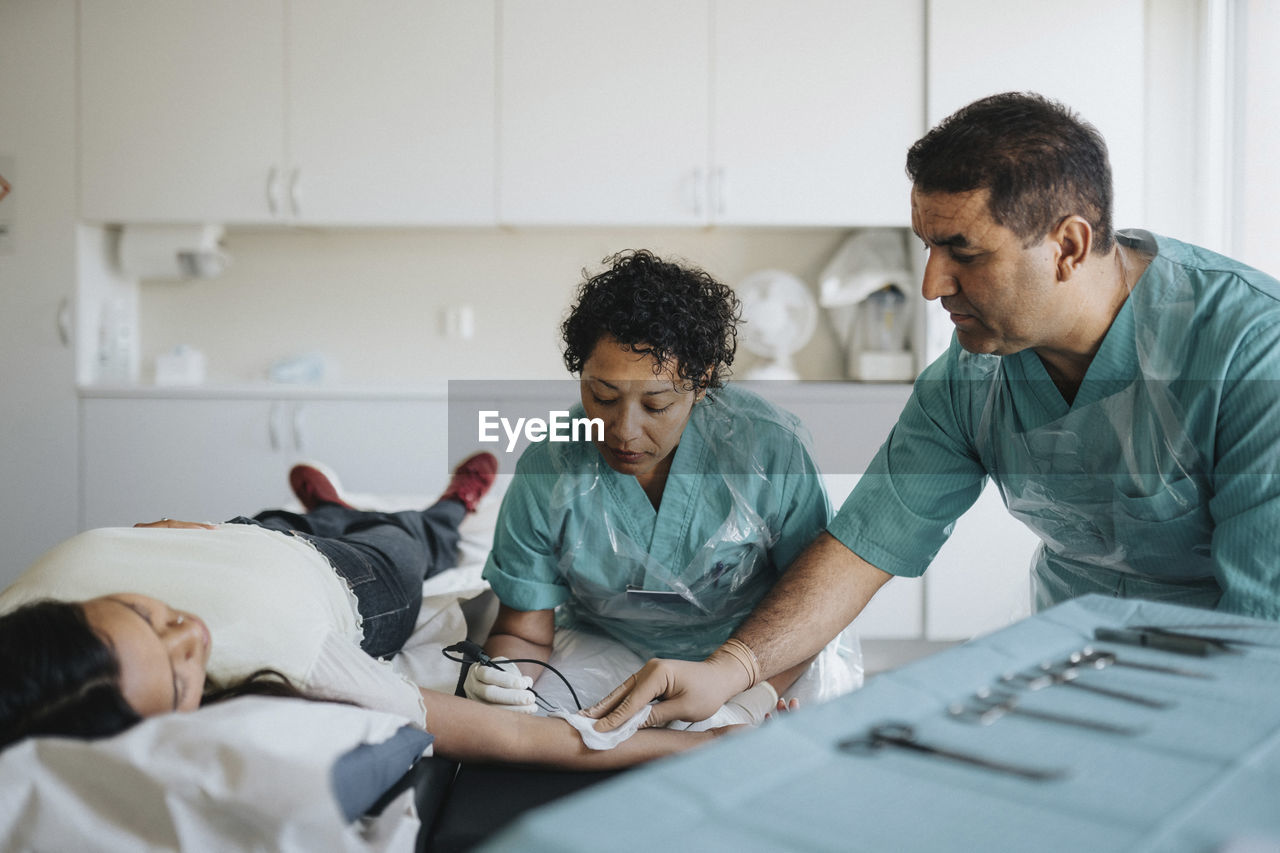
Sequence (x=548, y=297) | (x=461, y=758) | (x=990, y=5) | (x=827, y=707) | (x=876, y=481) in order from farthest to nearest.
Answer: (x=548, y=297) < (x=990, y=5) < (x=876, y=481) < (x=461, y=758) < (x=827, y=707)

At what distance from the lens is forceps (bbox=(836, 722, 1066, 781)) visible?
1.89 ft

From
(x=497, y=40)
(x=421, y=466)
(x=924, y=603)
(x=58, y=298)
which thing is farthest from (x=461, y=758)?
(x=58, y=298)

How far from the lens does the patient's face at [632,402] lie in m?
1.32

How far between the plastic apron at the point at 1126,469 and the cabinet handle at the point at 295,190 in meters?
2.23

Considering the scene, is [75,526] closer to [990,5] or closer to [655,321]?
[655,321]

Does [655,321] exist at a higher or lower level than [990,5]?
lower

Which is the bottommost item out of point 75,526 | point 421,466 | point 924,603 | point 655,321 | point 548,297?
point 924,603

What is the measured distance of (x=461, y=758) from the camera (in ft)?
3.71

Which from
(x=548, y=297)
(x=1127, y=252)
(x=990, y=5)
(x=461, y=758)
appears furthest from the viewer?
(x=548, y=297)

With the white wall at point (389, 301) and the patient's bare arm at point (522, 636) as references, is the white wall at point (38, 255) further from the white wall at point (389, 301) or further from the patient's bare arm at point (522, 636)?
the patient's bare arm at point (522, 636)

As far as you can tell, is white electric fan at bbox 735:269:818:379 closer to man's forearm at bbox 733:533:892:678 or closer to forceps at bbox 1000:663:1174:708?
man's forearm at bbox 733:533:892:678

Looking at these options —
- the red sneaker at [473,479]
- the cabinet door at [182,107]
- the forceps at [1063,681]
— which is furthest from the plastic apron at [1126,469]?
the cabinet door at [182,107]

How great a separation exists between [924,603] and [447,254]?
1901 mm

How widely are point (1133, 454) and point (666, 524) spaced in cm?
63
